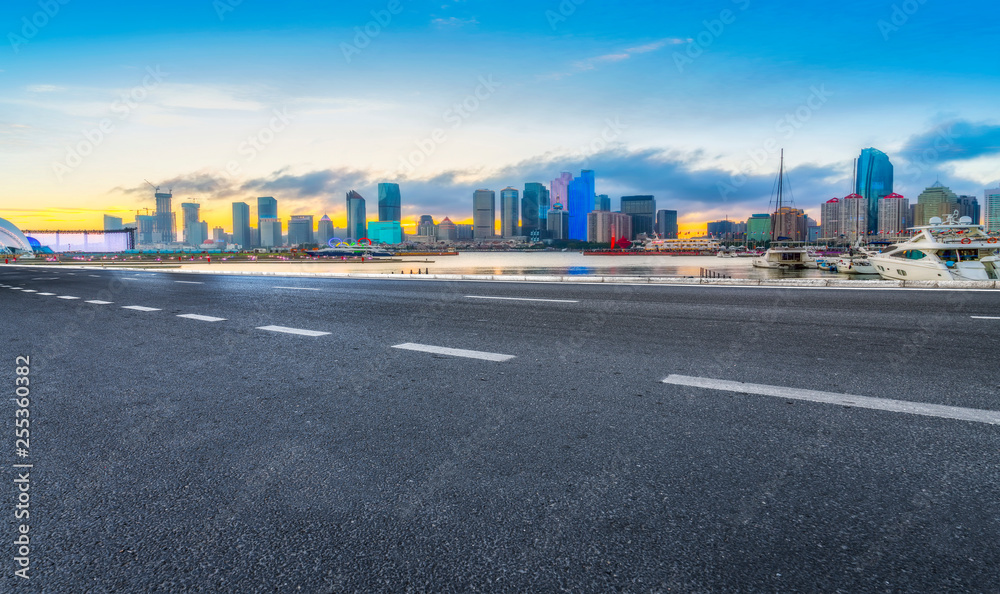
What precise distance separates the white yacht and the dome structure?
6497 inches

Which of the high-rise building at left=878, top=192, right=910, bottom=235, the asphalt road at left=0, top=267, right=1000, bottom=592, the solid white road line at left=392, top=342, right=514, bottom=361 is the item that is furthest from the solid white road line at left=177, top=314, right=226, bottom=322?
the high-rise building at left=878, top=192, right=910, bottom=235

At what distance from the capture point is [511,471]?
2.34 metres

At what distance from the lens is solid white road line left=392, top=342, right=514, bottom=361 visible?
484 cm

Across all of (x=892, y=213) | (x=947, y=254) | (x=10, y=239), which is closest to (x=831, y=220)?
(x=892, y=213)

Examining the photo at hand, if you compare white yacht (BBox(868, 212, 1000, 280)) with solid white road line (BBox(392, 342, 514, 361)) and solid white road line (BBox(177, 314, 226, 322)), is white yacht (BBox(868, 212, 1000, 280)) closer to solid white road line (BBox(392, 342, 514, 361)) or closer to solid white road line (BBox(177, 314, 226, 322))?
solid white road line (BBox(392, 342, 514, 361))

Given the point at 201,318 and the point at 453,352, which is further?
the point at 201,318

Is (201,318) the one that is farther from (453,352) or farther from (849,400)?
(849,400)

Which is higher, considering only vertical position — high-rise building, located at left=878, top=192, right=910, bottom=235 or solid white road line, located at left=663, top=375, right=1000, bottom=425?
high-rise building, located at left=878, top=192, right=910, bottom=235

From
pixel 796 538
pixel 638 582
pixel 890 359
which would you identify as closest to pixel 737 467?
pixel 796 538

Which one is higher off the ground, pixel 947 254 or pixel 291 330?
pixel 947 254

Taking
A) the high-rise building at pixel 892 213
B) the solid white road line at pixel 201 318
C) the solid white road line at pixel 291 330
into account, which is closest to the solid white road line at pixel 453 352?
the solid white road line at pixel 291 330

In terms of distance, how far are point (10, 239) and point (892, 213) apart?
21606cm

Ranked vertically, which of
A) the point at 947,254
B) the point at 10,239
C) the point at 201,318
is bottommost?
the point at 201,318

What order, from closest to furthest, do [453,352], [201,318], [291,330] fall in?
1. [453,352]
2. [291,330]
3. [201,318]
